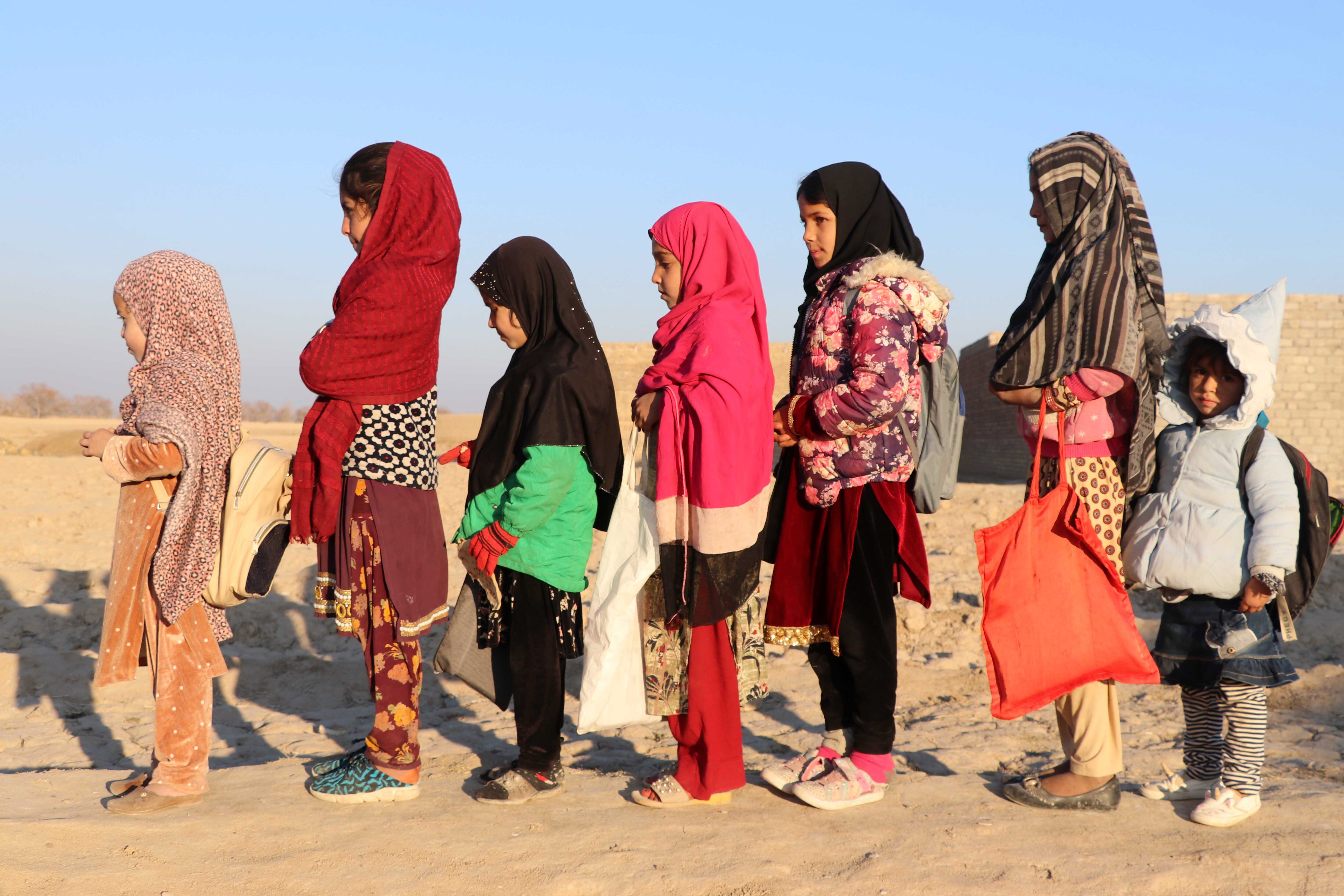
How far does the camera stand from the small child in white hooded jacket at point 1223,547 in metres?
2.78

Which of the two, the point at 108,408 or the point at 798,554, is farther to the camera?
the point at 108,408

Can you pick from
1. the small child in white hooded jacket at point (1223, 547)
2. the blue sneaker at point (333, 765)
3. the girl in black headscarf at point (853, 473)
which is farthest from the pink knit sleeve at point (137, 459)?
the small child in white hooded jacket at point (1223, 547)

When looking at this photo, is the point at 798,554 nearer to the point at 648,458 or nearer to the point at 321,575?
the point at 648,458

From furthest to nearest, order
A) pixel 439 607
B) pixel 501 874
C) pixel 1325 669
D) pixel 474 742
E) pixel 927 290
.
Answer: pixel 1325 669 → pixel 474 742 → pixel 439 607 → pixel 927 290 → pixel 501 874

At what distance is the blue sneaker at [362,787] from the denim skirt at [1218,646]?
7.71ft

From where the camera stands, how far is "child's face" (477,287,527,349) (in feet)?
10.1

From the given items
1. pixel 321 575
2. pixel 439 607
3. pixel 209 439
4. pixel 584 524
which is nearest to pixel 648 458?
A: pixel 584 524

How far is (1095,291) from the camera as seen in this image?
9.11ft

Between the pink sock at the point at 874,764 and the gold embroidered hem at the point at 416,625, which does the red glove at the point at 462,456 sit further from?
the pink sock at the point at 874,764

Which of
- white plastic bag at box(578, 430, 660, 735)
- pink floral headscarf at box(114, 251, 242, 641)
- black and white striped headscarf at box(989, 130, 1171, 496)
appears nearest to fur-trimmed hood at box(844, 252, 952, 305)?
black and white striped headscarf at box(989, 130, 1171, 496)

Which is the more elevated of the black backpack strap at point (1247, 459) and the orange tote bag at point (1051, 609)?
the black backpack strap at point (1247, 459)

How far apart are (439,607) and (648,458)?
84cm

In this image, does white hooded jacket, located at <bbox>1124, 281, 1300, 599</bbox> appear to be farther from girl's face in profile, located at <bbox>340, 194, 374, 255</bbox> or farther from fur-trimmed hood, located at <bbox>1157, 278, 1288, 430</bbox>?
girl's face in profile, located at <bbox>340, 194, 374, 255</bbox>

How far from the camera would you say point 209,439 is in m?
2.95
